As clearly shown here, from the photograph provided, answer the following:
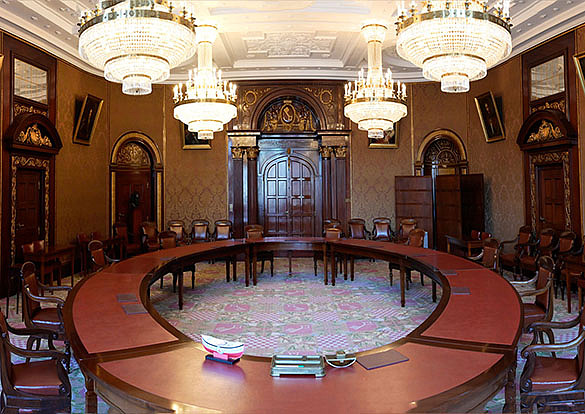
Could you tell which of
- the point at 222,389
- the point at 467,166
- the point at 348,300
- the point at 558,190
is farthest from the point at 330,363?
the point at 467,166

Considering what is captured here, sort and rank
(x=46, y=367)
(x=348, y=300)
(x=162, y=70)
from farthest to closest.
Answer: (x=348, y=300) < (x=162, y=70) < (x=46, y=367)

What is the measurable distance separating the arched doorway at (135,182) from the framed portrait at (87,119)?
0.89 metres

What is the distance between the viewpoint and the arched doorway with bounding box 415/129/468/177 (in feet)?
35.0

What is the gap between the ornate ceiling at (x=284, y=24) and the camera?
6.70 metres

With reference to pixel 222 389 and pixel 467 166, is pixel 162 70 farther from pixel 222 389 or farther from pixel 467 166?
pixel 467 166

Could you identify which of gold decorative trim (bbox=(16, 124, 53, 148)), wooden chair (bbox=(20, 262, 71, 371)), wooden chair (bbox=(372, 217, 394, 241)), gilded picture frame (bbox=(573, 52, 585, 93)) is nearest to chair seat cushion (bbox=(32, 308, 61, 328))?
wooden chair (bbox=(20, 262, 71, 371))

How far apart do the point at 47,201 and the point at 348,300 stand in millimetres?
5901

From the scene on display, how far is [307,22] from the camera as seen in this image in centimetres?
740

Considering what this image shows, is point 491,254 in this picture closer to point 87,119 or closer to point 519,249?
point 519,249

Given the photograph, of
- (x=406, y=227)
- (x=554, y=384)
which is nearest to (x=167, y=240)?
(x=406, y=227)

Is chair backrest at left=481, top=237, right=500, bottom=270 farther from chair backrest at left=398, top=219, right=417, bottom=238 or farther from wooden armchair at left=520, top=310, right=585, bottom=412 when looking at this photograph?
chair backrest at left=398, top=219, right=417, bottom=238

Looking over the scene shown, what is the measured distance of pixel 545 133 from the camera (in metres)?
7.84

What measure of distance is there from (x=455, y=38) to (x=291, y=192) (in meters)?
7.50

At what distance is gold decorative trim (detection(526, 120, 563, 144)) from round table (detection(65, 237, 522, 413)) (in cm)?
514
